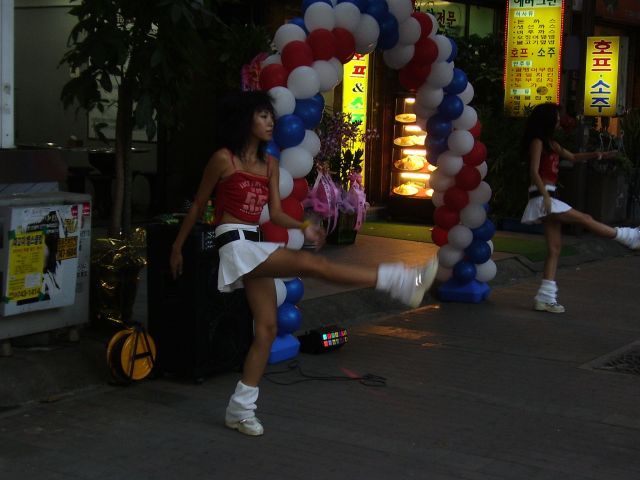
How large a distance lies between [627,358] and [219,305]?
10.7 ft

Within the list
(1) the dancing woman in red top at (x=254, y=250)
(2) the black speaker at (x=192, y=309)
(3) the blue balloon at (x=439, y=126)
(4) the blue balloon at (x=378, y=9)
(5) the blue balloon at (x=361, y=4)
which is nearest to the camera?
(1) the dancing woman in red top at (x=254, y=250)

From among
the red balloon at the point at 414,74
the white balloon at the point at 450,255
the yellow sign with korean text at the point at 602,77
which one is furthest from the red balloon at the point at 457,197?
the yellow sign with korean text at the point at 602,77

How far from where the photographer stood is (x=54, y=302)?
6.80 meters

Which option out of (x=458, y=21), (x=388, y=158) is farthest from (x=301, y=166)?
Answer: (x=458, y=21)

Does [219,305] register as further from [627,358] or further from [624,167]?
[624,167]

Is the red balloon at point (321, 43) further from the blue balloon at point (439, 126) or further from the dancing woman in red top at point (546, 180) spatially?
the dancing woman in red top at point (546, 180)

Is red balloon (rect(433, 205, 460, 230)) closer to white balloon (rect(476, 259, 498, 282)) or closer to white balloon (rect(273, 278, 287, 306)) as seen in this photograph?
white balloon (rect(476, 259, 498, 282))

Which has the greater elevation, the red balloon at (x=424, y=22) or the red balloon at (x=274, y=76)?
the red balloon at (x=424, y=22)

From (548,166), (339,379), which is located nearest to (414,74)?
(548,166)

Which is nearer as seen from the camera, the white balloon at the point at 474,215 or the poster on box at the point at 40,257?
the poster on box at the point at 40,257

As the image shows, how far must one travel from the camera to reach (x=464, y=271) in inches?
390

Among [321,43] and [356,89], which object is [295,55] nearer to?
[321,43]

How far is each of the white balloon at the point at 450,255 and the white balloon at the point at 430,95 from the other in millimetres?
1451

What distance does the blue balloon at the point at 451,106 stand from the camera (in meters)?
9.30
